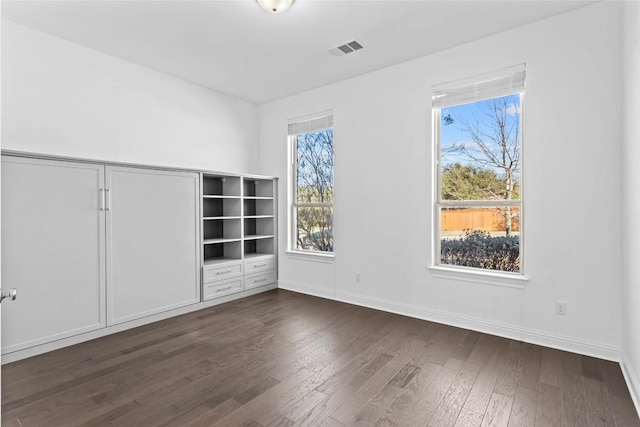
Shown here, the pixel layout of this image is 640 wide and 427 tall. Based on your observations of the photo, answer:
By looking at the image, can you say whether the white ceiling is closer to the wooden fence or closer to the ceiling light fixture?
the ceiling light fixture

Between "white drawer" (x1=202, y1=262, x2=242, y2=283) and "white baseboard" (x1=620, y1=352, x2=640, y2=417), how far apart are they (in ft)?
12.9

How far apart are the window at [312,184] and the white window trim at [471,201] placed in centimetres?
144

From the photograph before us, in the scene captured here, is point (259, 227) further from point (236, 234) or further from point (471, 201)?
point (471, 201)

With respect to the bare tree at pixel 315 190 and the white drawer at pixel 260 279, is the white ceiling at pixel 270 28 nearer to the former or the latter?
the bare tree at pixel 315 190

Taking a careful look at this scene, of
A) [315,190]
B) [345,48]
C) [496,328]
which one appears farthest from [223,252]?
[496,328]

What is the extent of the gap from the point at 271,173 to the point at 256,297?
6.09ft

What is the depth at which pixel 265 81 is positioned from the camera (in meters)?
4.53

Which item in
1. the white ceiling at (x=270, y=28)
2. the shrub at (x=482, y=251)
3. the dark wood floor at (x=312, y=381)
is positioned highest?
the white ceiling at (x=270, y=28)

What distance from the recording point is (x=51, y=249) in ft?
9.89

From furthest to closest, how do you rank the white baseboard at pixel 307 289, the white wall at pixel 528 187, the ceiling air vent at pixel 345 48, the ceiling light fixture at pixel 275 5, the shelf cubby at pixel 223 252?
the shelf cubby at pixel 223 252, the white baseboard at pixel 307 289, the ceiling air vent at pixel 345 48, the white wall at pixel 528 187, the ceiling light fixture at pixel 275 5

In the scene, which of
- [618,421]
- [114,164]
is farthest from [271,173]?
[618,421]

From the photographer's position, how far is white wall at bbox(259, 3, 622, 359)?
111 inches

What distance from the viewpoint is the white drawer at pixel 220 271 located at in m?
4.27

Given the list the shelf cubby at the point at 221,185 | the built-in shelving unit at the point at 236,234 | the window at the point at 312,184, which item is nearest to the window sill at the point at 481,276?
the window at the point at 312,184
